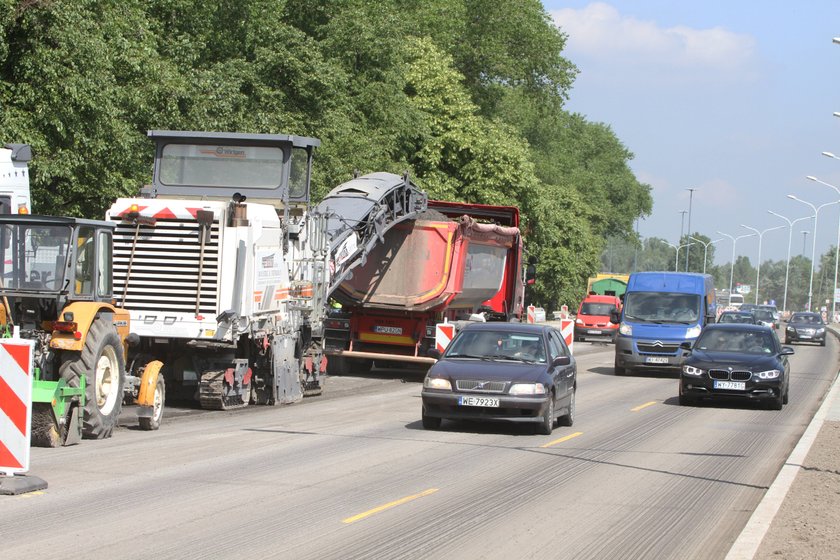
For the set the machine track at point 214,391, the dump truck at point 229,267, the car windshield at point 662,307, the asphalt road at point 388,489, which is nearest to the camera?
the asphalt road at point 388,489

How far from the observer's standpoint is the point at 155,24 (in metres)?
35.1

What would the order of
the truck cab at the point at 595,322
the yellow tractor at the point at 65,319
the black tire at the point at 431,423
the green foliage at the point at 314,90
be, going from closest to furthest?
the yellow tractor at the point at 65,319 < the black tire at the point at 431,423 < the green foliage at the point at 314,90 < the truck cab at the point at 595,322

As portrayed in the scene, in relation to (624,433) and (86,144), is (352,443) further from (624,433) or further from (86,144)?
(86,144)


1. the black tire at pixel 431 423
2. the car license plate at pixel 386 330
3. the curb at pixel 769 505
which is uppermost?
the car license plate at pixel 386 330

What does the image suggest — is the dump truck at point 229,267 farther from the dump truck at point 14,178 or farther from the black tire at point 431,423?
the black tire at point 431,423

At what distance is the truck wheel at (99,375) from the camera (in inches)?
543

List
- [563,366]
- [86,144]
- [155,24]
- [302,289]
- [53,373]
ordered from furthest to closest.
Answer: [155,24]
[86,144]
[302,289]
[563,366]
[53,373]

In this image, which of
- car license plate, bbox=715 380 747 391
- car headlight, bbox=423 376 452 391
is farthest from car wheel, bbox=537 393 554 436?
car license plate, bbox=715 380 747 391

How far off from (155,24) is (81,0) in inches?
480

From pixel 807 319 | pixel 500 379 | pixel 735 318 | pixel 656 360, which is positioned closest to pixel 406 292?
pixel 656 360

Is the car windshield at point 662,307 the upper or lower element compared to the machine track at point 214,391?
upper

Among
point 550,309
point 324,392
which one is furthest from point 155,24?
point 550,309

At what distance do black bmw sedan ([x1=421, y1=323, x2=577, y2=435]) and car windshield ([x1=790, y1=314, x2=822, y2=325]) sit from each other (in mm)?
45717

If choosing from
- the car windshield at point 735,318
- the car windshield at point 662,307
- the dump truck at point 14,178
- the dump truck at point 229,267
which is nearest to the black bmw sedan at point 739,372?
the dump truck at point 229,267
